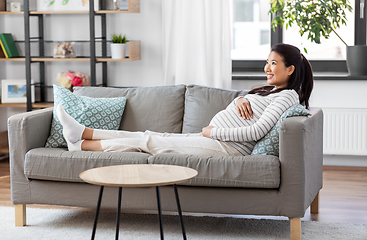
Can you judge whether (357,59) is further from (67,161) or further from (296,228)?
(67,161)

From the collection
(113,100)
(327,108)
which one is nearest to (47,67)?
(113,100)

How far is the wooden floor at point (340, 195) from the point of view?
2785 mm

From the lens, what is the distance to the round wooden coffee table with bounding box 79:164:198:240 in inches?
70.7

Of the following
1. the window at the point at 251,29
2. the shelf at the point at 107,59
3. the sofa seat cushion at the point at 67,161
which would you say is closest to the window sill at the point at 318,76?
the window at the point at 251,29

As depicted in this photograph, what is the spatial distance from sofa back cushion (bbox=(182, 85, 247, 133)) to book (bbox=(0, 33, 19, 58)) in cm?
192

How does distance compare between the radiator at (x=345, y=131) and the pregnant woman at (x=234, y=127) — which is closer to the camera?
the pregnant woman at (x=234, y=127)

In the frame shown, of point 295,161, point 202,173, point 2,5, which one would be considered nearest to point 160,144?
point 202,173

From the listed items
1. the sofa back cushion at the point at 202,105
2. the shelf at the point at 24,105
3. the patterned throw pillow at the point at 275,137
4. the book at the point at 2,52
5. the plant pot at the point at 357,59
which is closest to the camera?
the patterned throw pillow at the point at 275,137

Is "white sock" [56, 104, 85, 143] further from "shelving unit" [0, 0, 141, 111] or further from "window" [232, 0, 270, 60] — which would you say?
"window" [232, 0, 270, 60]

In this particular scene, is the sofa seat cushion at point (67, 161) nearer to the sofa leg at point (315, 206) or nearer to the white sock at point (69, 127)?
the white sock at point (69, 127)

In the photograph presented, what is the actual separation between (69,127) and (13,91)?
191 cm

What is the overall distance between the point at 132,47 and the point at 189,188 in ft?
6.10

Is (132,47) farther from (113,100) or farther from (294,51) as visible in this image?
(294,51)

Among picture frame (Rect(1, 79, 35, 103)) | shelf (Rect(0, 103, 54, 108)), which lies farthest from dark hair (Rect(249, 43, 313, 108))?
picture frame (Rect(1, 79, 35, 103))
